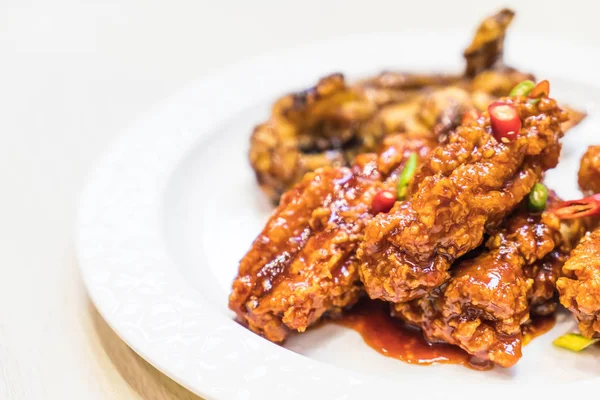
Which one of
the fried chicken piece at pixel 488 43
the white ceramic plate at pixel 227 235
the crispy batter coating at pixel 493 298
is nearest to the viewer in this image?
the white ceramic plate at pixel 227 235

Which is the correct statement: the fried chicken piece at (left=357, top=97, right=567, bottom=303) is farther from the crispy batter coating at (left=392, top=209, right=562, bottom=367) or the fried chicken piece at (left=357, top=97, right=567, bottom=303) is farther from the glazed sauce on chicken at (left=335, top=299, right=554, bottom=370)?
the glazed sauce on chicken at (left=335, top=299, right=554, bottom=370)

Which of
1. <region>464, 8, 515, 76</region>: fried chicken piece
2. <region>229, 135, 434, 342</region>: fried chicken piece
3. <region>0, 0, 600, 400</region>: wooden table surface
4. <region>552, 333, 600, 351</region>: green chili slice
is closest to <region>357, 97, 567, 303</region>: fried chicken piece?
<region>229, 135, 434, 342</region>: fried chicken piece

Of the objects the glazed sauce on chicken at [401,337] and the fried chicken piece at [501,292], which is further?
the glazed sauce on chicken at [401,337]

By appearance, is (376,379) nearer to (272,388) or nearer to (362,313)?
(272,388)

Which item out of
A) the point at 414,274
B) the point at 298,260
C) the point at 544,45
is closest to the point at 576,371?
the point at 414,274

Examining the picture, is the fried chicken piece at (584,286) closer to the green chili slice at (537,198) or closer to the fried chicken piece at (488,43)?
the green chili slice at (537,198)

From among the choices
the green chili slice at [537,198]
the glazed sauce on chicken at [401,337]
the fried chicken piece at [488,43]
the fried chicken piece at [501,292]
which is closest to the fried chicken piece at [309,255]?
the glazed sauce on chicken at [401,337]
